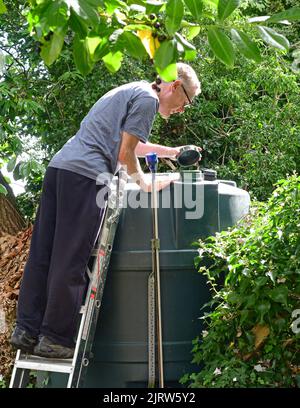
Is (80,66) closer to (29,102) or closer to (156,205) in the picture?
(156,205)

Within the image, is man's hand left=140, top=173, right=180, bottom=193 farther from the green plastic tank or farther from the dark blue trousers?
the dark blue trousers

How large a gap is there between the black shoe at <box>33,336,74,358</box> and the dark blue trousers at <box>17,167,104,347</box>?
23mm

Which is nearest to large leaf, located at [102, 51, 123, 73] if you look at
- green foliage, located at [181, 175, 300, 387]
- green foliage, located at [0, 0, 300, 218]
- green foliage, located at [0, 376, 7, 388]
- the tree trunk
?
green foliage, located at [181, 175, 300, 387]

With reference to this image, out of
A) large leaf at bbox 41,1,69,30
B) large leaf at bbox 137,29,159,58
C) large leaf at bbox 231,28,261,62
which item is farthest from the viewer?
large leaf at bbox 137,29,159,58

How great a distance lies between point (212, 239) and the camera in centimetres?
415

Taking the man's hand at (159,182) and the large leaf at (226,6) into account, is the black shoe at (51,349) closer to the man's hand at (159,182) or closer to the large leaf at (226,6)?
the man's hand at (159,182)

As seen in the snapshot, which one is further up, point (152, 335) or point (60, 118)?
point (60, 118)

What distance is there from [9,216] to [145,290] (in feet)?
9.48

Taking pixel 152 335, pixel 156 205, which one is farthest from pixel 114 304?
pixel 156 205

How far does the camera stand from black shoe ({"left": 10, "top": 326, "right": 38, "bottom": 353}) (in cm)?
409

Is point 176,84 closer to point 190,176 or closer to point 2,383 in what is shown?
point 190,176

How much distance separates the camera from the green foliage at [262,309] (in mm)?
3680
